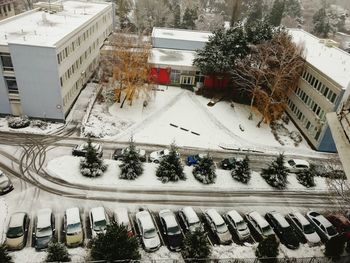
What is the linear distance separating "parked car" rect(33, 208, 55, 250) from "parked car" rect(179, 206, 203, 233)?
9.41 m

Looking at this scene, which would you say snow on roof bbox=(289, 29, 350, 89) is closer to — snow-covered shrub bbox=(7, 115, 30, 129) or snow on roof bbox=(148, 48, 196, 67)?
snow on roof bbox=(148, 48, 196, 67)

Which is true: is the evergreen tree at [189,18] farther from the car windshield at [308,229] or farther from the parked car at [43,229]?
the parked car at [43,229]

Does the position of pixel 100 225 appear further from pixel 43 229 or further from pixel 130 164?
pixel 130 164

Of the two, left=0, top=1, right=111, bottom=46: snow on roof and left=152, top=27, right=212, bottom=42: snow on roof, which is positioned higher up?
left=0, top=1, right=111, bottom=46: snow on roof

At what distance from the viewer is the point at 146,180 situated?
1065 inches

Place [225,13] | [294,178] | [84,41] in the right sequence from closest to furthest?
[294,178], [84,41], [225,13]

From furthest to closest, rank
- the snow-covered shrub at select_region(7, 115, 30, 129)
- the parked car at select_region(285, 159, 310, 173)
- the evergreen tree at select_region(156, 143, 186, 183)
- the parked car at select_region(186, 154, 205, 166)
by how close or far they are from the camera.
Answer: the snow-covered shrub at select_region(7, 115, 30, 129) < the parked car at select_region(285, 159, 310, 173) < the parked car at select_region(186, 154, 205, 166) < the evergreen tree at select_region(156, 143, 186, 183)

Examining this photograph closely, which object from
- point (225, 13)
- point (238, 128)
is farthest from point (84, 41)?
point (225, 13)

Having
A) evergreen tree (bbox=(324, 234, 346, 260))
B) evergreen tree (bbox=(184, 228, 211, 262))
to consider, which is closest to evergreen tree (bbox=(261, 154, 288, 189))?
evergreen tree (bbox=(324, 234, 346, 260))

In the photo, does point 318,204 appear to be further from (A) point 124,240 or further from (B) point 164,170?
(A) point 124,240

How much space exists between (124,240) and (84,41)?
3266 centimetres

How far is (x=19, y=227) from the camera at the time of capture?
791 inches

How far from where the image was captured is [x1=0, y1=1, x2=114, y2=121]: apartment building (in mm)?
30594

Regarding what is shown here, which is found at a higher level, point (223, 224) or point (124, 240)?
point (124, 240)
